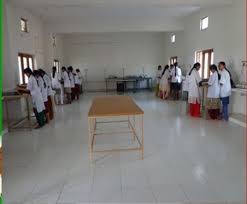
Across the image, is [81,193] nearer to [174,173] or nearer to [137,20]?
[174,173]

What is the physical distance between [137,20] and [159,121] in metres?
5.25

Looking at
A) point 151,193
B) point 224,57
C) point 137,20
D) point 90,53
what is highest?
point 137,20

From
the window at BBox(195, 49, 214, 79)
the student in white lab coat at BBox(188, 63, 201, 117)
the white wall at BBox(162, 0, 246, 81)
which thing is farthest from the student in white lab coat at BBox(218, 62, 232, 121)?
the window at BBox(195, 49, 214, 79)

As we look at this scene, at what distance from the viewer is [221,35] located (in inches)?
260

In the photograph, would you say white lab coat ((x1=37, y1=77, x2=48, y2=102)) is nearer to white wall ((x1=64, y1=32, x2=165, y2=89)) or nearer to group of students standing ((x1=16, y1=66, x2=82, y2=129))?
group of students standing ((x1=16, y1=66, x2=82, y2=129))

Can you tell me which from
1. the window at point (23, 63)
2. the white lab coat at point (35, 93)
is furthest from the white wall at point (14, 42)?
the white lab coat at point (35, 93)

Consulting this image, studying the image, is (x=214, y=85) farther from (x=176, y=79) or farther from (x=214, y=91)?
(x=176, y=79)

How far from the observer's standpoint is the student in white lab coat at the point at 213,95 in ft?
17.7

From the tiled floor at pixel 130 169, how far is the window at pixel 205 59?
328 centimetres

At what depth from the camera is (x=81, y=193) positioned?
2514mm

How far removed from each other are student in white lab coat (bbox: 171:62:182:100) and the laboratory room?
4 cm

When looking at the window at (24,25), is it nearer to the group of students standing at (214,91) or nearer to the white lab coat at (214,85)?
the group of students standing at (214,91)

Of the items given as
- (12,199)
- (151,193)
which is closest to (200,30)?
(151,193)

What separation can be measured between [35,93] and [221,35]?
4.98m
